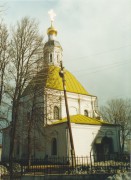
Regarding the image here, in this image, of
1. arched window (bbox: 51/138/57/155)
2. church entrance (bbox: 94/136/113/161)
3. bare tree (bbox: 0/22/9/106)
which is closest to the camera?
bare tree (bbox: 0/22/9/106)

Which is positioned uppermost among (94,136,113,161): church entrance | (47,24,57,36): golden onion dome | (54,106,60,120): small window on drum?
(47,24,57,36): golden onion dome

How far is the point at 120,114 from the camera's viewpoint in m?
36.7

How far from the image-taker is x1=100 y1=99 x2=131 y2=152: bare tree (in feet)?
118

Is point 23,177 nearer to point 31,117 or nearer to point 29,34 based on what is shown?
point 31,117

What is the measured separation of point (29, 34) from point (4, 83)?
443 cm

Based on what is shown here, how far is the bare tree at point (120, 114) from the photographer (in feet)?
118

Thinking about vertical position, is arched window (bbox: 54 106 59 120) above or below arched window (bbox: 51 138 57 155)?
above

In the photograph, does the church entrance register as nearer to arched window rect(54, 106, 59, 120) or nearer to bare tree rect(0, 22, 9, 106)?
arched window rect(54, 106, 59, 120)

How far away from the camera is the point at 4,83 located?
14.6 metres

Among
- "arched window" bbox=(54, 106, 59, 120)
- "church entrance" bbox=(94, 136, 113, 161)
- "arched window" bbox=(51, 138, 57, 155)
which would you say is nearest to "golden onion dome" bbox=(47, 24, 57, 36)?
"arched window" bbox=(54, 106, 59, 120)

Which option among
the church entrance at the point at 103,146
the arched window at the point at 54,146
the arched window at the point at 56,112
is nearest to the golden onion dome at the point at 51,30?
the arched window at the point at 56,112

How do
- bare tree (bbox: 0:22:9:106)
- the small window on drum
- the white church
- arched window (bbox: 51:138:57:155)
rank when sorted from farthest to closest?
the small window on drum
arched window (bbox: 51:138:57:155)
the white church
bare tree (bbox: 0:22:9:106)

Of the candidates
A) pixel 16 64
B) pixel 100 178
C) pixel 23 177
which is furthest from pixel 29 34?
pixel 100 178

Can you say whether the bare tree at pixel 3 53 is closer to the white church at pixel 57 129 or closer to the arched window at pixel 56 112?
the white church at pixel 57 129
